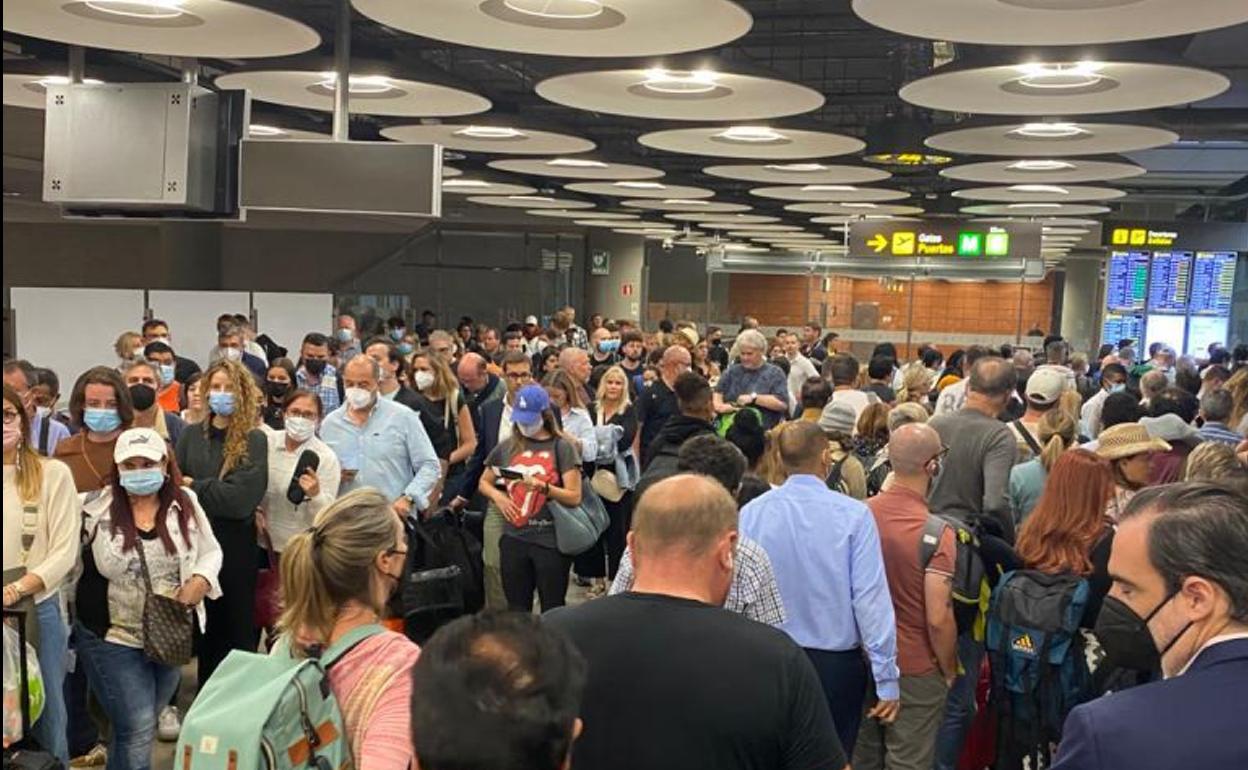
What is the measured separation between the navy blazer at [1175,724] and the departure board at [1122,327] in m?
16.1

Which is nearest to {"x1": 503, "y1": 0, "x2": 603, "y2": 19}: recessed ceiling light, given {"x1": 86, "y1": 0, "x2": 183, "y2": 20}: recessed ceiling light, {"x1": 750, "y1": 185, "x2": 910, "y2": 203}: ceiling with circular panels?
{"x1": 86, "y1": 0, "x2": 183, "y2": 20}: recessed ceiling light

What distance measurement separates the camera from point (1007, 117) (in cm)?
825

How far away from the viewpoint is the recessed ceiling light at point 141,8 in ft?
18.1

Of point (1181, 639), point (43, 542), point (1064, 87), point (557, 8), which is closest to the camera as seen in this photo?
point (1181, 639)

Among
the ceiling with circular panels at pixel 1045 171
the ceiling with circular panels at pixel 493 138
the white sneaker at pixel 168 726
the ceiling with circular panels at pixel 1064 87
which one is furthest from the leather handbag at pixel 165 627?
the ceiling with circular panels at pixel 1045 171

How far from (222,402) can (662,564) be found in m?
3.17

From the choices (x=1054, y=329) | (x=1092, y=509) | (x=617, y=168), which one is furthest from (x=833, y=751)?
(x=1054, y=329)

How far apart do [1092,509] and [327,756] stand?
8.87ft

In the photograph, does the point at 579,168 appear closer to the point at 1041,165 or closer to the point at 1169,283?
the point at 1041,165

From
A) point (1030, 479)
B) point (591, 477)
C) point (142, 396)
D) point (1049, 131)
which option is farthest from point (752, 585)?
point (1049, 131)

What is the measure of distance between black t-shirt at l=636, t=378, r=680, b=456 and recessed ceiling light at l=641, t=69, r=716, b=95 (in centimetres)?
203

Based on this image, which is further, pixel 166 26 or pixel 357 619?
pixel 166 26

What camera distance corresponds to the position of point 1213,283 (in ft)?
53.0

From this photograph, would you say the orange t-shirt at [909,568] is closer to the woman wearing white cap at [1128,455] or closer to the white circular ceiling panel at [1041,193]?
the woman wearing white cap at [1128,455]
